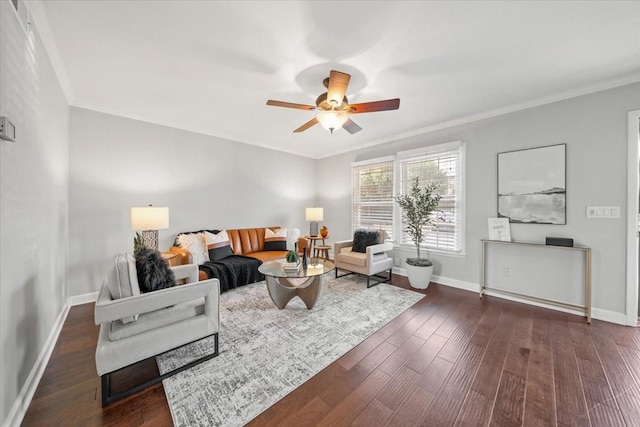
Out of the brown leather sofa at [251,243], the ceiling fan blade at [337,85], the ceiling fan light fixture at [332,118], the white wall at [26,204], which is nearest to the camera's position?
the white wall at [26,204]

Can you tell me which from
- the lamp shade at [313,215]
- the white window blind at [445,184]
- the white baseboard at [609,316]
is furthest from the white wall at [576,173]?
the lamp shade at [313,215]

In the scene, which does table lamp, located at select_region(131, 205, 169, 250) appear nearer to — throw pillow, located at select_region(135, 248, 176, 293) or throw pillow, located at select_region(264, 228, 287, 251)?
throw pillow, located at select_region(135, 248, 176, 293)

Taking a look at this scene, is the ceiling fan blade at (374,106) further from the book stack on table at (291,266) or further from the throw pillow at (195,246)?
the throw pillow at (195,246)

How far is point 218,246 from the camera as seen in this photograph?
12.8 feet

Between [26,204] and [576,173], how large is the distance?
17.1ft

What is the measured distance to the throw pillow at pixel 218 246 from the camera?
3.80 metres

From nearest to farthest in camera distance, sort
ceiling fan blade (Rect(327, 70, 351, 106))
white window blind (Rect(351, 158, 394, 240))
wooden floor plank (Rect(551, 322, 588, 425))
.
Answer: wooden floor plank (Rect(551, 322, 588, 425))
ceiling fan blade (Rect(327, 70, 351, 106))
white window blind (Rect(351, 158, 394, 240))

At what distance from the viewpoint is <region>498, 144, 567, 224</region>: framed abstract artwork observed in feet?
9.70

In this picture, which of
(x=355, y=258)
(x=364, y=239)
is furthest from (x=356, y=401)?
(x=364, y=239)

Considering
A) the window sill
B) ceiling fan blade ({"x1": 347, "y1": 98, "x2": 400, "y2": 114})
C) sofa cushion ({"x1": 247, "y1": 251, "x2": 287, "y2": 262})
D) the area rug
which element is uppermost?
ceiling fan blade ({"x1": 347, "y1": 98, "x2": 400, "y2": 114})

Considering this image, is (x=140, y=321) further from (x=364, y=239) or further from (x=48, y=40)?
(x=364, y=239)

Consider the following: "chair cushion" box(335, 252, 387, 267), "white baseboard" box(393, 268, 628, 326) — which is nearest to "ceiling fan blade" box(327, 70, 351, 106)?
"chair cushion" box(335, 252, 387, 267)

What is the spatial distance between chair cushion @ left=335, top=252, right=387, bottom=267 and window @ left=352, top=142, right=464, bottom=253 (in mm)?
840

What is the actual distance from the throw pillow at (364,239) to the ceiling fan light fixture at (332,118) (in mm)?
2170
